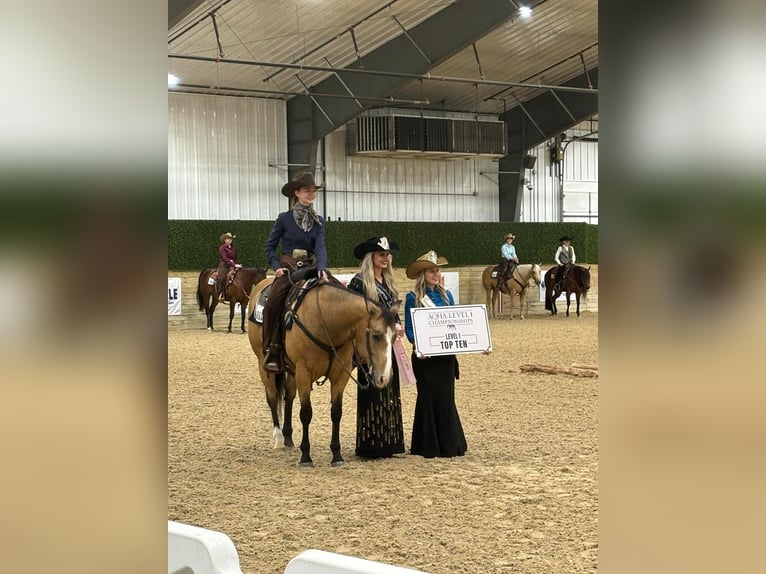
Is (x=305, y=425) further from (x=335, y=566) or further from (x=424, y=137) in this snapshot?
(x=424, y=137)

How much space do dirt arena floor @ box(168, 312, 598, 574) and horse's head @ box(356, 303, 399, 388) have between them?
689 mm

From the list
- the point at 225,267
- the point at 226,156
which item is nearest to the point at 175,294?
the point at 225,267

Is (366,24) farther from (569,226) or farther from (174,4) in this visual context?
(569,226)

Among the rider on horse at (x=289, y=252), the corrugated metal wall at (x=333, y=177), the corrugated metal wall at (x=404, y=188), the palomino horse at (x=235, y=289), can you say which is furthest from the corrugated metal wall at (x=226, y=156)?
the rider on horse at (x=289, y=252)

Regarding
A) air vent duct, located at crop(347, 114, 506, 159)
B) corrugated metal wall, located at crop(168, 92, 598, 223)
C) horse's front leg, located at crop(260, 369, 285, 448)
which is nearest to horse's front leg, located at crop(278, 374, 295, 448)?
horse's front leg, located at crop(260, 369, 285, 448)

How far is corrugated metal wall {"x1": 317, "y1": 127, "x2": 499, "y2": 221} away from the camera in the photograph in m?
24.7

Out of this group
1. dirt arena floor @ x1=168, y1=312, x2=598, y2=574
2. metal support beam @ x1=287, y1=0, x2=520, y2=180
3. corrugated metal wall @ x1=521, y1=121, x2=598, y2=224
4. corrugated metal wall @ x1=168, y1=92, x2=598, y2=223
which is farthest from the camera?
corrugated metal wall @ x1=521, y1=121, x2=598, y2=224

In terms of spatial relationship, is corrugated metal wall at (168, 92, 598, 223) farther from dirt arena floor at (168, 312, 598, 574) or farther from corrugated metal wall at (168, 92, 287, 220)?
dirt arena floor at (168, 312, 598, 574)

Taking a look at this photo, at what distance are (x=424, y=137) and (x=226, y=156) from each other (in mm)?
5156
